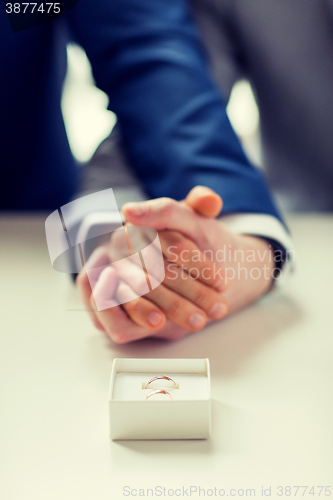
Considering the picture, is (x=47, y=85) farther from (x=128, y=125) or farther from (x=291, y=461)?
(x=291, y=461)

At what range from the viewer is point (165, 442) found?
0.98 ft

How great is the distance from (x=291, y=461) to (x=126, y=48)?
0.54 m

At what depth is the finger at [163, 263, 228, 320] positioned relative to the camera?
0.42m

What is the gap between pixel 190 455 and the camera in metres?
0.29

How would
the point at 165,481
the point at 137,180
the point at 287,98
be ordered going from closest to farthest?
the point at 165,481 < the point at 137,180 < the point at 287,98

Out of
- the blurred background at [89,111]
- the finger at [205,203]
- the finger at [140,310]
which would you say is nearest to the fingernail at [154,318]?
the finger at [140,310]

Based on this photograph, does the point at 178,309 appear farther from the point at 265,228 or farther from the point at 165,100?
the point at 165,100

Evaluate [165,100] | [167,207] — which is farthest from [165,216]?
[165,100]

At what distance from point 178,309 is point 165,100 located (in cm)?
31

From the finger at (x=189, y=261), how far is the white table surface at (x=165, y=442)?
0.04m

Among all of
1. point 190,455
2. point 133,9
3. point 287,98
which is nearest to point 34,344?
point 190,455

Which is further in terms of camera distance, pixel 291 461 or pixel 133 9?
pixel 133 9

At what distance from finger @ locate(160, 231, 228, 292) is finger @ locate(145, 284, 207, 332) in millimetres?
32

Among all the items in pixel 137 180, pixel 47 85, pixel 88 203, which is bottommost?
pixel 88 203
